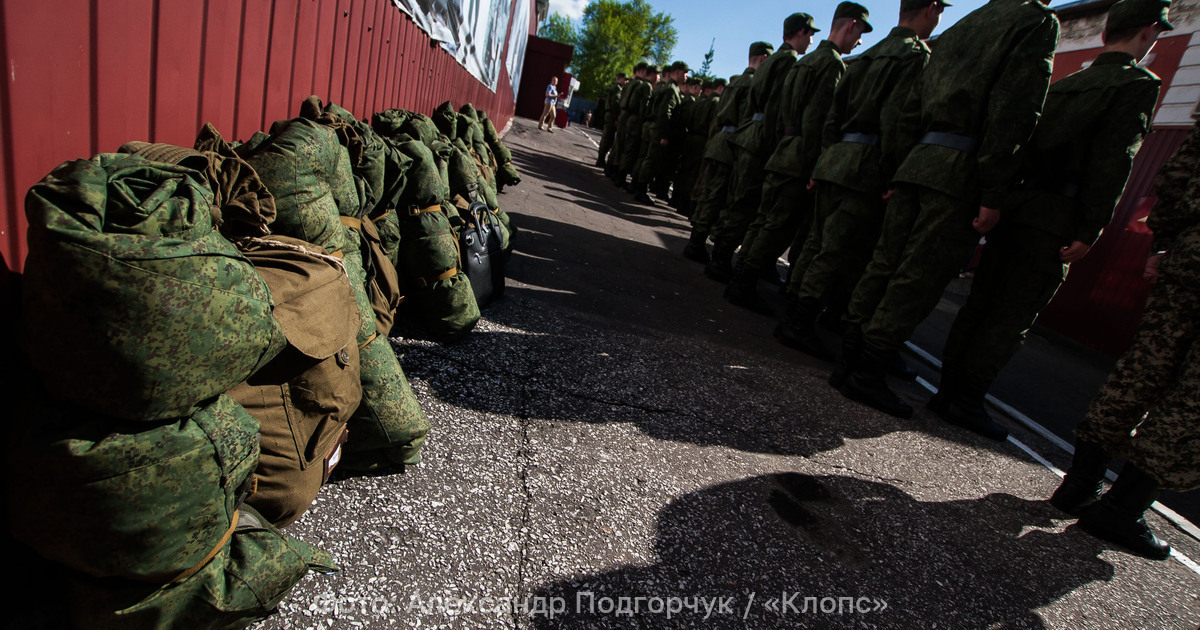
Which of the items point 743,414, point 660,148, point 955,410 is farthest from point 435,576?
point 660,148

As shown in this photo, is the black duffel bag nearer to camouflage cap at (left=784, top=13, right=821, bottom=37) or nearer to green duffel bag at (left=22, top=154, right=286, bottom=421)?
green duffel bag at (left=22, top=154, right=286, bottom=421)

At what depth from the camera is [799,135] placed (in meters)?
4.53

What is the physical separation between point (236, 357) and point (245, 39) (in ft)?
4.62

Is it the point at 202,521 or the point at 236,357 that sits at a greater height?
the point at 236,357

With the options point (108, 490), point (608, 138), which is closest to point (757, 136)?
point (108, 490)

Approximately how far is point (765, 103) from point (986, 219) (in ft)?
8.92

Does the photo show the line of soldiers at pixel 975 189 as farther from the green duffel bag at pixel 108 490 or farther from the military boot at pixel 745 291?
the green duffel bag at pixel 108 490

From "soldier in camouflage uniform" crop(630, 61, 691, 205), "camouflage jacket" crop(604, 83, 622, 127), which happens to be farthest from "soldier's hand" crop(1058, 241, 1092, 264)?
"camouflage jacket" crop(604, 83, 622, 127)

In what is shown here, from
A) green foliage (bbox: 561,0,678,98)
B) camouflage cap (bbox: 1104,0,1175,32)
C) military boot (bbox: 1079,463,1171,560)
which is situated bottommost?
military boot (bbox: 1079,463,1171,560)

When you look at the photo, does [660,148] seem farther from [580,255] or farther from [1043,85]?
[1043,85]

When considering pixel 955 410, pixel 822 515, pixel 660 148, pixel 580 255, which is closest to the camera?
pixel 822 515

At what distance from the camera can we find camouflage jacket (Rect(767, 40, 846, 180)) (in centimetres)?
433

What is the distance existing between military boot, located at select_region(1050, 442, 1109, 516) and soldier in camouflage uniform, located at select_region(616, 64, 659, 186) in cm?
870

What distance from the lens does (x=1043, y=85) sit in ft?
9.27
